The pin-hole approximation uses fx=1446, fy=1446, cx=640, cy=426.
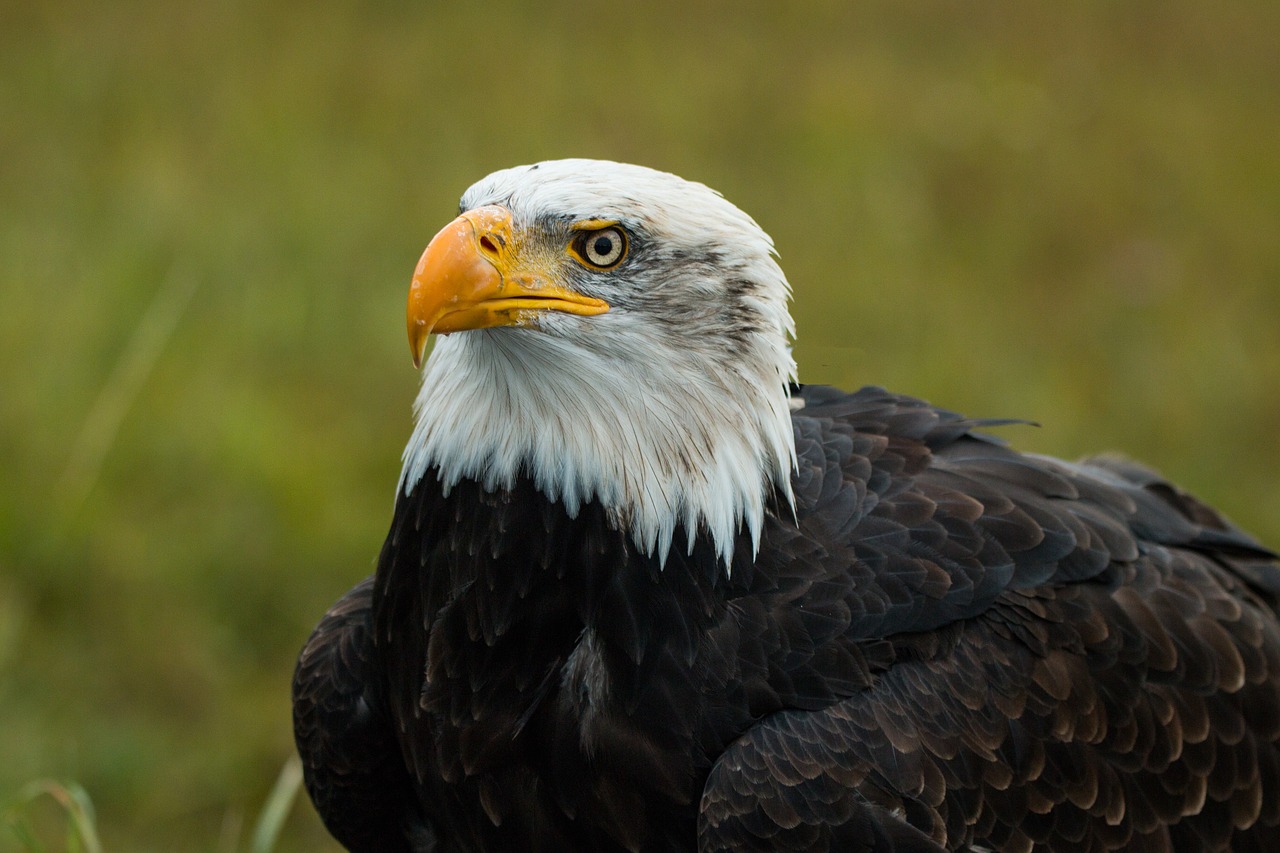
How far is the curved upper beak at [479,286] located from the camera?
3256mm

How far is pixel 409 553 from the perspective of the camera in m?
3.81

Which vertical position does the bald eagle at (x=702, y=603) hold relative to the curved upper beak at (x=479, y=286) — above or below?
below

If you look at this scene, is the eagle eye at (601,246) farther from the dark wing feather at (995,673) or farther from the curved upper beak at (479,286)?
the dark wing feather at (995,673)

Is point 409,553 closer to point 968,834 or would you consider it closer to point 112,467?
point 968,834

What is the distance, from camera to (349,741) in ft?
13.4

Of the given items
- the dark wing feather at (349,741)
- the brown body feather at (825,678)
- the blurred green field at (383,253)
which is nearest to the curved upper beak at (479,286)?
the brown body feather at (825,678)

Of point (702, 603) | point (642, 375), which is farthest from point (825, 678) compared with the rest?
point (642, 375)

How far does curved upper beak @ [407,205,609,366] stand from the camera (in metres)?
3.26

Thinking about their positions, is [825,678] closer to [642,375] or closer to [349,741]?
[642,375]

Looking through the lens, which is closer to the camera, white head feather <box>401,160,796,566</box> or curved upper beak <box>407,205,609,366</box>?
curved upper beak <box>407,205,609,366</box>

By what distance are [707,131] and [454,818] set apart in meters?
7.44

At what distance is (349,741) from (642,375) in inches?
56.7

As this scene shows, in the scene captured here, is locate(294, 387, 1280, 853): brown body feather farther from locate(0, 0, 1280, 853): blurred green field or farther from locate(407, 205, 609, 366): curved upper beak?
locate(0, 0, 1280, 853): blurred green field

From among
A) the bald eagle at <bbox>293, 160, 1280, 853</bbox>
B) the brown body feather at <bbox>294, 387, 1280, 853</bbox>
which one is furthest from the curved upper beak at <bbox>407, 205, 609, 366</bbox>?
the brown body feather at <bbox>294, 387, 1280, 853</bbox>
